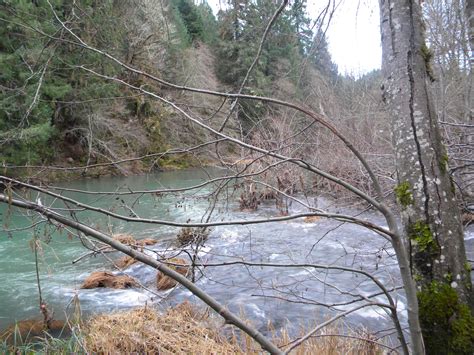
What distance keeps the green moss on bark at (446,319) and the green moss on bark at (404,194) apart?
0.37 m

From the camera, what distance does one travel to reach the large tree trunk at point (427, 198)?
1832 millimetres

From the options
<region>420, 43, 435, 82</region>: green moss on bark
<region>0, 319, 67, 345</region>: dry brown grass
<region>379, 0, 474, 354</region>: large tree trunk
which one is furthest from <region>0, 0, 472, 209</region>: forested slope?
<region>0, 319, 67, 345</region>: dry brown grass

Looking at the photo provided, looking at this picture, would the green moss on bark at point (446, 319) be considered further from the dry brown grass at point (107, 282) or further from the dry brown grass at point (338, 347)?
the dry brown grass at point (107, 282)

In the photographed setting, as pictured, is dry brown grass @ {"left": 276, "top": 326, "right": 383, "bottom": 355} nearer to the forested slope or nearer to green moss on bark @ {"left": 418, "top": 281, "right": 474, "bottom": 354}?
green moss on bark @ {"left": 418, "top": 281, "right": 474, "bottom": 354}

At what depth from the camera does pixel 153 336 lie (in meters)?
4.18

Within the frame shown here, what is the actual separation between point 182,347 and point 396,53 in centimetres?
330

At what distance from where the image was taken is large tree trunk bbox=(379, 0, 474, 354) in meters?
1.83

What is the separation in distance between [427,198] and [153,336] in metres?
3.25

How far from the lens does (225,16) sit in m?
1.99

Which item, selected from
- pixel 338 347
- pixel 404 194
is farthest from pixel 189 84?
pixel 338 347

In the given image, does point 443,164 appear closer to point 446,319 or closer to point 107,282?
point 446,319

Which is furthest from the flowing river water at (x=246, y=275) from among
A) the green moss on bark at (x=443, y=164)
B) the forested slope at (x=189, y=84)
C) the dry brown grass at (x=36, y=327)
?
the green moss on bark at (x=443, y=164)

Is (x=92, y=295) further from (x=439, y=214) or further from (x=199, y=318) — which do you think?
(x=439, y=214)

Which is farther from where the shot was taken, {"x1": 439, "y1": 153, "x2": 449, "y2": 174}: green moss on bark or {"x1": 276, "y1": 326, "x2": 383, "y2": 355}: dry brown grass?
{"x1": 276, "y1": 326, "x2": 383, "y2": 355}: dry brown grass
